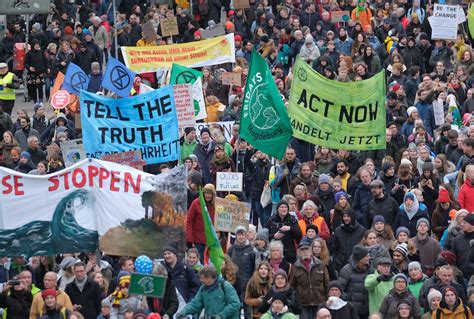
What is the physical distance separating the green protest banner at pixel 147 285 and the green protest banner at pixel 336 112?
5.27 metres

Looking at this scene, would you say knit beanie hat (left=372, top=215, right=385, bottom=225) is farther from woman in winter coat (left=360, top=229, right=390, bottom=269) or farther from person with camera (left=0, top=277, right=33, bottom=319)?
person with camera (left=0, top=277, right=33, bottom=319)

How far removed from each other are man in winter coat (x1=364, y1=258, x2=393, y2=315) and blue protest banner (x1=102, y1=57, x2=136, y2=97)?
858 cm

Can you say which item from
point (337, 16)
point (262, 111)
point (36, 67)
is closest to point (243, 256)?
point (262, 111)

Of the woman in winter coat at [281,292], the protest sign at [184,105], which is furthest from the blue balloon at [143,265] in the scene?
the protest sign at [184,105]

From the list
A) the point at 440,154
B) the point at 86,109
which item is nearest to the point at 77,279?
the point at 86,109

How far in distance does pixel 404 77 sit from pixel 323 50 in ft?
11.5

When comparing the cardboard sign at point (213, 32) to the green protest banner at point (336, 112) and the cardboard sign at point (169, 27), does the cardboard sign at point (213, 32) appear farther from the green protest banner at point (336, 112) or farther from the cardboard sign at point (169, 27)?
the green protest banner at point (336, 112)

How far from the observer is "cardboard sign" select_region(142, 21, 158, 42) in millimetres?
32344

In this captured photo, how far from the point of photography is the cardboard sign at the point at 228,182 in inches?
858

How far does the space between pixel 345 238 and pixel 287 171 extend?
9.45 feet

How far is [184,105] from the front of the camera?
2498 cm

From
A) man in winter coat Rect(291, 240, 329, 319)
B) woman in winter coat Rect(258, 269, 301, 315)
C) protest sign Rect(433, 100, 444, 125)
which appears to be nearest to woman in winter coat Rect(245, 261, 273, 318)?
woman in winter coat Rect(258, 269, 301, 315)

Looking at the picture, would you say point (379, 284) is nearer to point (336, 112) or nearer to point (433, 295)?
point (433, 295)

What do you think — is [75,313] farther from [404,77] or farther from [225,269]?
[404,77]
